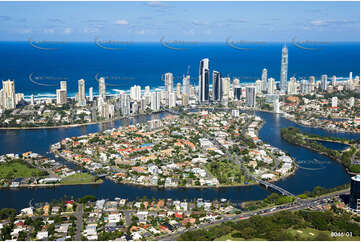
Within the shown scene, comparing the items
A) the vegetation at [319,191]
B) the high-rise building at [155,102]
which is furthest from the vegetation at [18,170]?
the high-rise building at [155,102]

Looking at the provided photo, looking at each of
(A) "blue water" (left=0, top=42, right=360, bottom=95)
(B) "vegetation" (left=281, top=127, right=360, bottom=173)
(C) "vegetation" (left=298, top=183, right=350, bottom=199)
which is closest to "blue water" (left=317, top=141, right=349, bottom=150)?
(B) "vegetation" (left=281, top=127, right=360, bottom=173)

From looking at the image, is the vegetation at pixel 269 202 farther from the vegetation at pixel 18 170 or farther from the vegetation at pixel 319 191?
the vegetation at pixel 18 170

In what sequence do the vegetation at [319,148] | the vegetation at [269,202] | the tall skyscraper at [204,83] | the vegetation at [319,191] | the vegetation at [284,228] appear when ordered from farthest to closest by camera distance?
the tall skyscraper at [204,83] → the vegetation at [319,148] → the vegetation at [319,191] → the vegetation at [269,202] → the vegetation at [284,228]

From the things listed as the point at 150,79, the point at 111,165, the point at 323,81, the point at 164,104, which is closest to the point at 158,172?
the point at 111,165

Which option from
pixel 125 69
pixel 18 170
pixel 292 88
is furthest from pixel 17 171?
pixel 125 69

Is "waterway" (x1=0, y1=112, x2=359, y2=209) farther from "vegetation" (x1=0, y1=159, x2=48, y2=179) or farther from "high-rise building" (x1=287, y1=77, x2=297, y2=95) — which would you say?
"high-rise building" (x1=287, y1=77, x2=297, y2=95)

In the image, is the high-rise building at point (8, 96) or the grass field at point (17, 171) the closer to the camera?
the grass field at point (17, 171)

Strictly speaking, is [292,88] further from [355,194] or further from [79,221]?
[79,221]
